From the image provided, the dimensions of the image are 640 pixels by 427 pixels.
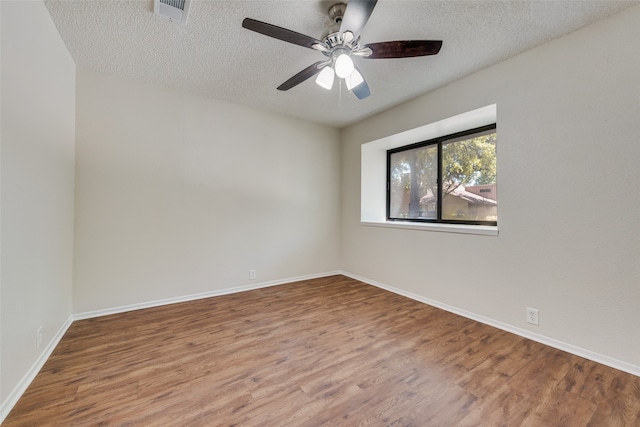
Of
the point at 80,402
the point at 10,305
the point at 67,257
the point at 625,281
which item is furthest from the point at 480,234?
the point at 67,257

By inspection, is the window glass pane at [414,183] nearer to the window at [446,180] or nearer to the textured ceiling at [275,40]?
the window at [446,180]

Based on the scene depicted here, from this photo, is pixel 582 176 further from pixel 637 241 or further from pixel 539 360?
pixel 539 360

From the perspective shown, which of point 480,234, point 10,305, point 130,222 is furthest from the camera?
point 130,222

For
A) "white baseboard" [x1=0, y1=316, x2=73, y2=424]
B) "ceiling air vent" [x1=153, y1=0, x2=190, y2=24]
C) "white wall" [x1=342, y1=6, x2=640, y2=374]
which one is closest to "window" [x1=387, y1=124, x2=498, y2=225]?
"white wall" [x1=342, y1=6, x2=640, y2=374]

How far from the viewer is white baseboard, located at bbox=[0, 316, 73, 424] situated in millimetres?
1349

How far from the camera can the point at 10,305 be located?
141cm

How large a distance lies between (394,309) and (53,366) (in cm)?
284

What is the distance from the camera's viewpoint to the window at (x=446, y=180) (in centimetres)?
288

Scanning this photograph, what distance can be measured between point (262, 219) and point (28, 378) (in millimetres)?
2416

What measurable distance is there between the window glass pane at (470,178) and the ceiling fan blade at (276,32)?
2.23 m

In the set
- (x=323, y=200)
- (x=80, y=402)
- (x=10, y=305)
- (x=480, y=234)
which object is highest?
(x=323, y=200)

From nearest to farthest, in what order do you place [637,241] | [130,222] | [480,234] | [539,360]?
[637,241] → [539,360] → [480,234] → [130,222]

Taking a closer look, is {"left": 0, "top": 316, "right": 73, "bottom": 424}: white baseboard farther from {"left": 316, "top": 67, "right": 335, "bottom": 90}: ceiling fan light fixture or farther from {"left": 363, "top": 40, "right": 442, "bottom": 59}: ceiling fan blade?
{"left": 363, "top": 40, "right": 442, "bottom": 59}: ceiling fan blade

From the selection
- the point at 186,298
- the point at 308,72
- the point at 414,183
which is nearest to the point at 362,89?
the point at 308,72
